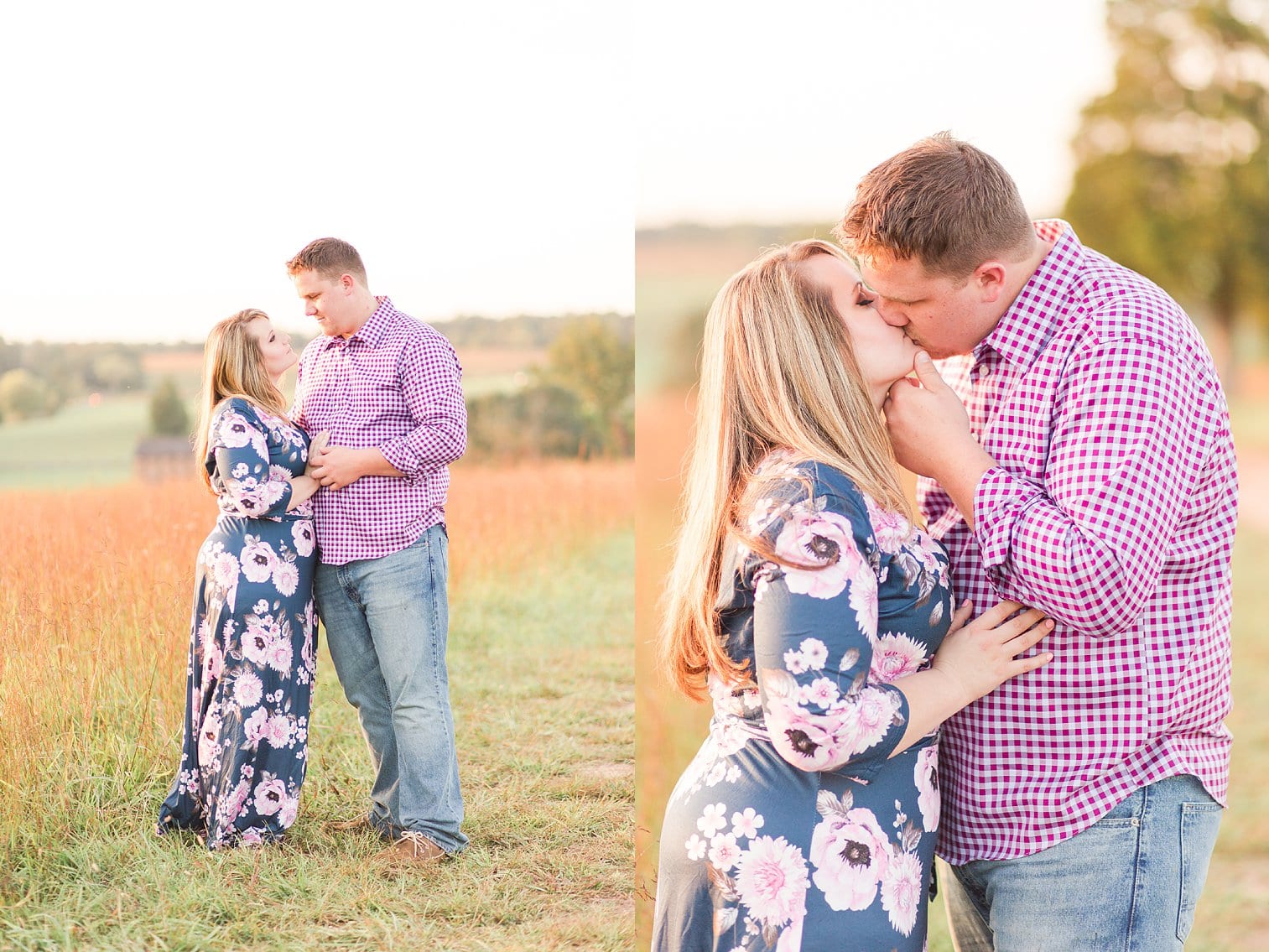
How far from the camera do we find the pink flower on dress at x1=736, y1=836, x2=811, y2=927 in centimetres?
167

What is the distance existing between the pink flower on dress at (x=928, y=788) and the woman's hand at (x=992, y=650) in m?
0.12

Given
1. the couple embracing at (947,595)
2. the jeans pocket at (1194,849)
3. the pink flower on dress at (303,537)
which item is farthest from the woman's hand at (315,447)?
the jeans pocket at (1194,849)

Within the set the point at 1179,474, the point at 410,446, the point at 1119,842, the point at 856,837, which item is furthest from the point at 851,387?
the point at 410,446

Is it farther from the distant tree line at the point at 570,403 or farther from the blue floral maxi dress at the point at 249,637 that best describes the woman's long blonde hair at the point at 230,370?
the distant tree line at the point at 570,403

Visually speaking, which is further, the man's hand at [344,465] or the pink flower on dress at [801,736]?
the man's hand at [344,465]

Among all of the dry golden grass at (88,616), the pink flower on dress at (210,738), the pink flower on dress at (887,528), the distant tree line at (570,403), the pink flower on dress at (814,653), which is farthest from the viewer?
the distant tree line at (570,403)

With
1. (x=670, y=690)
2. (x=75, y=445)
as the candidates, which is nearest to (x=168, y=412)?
(x=75, y=445)

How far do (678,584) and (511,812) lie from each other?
1.55 metres

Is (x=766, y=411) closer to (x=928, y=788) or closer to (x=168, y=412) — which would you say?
(x=928, y=788)

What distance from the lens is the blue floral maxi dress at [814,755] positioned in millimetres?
1565

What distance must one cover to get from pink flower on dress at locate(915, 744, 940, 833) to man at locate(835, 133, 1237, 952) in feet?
0.22

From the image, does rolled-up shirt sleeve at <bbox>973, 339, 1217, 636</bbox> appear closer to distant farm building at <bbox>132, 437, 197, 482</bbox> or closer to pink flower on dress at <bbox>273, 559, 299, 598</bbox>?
pink flower on dress at <bbox>273, 559, 299, 598</bbox>

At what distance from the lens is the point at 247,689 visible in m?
2.90

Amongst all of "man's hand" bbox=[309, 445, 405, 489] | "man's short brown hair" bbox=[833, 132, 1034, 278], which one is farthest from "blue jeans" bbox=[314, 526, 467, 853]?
"man's short brown hair" bbox=[833, 132, 1034, 278]
